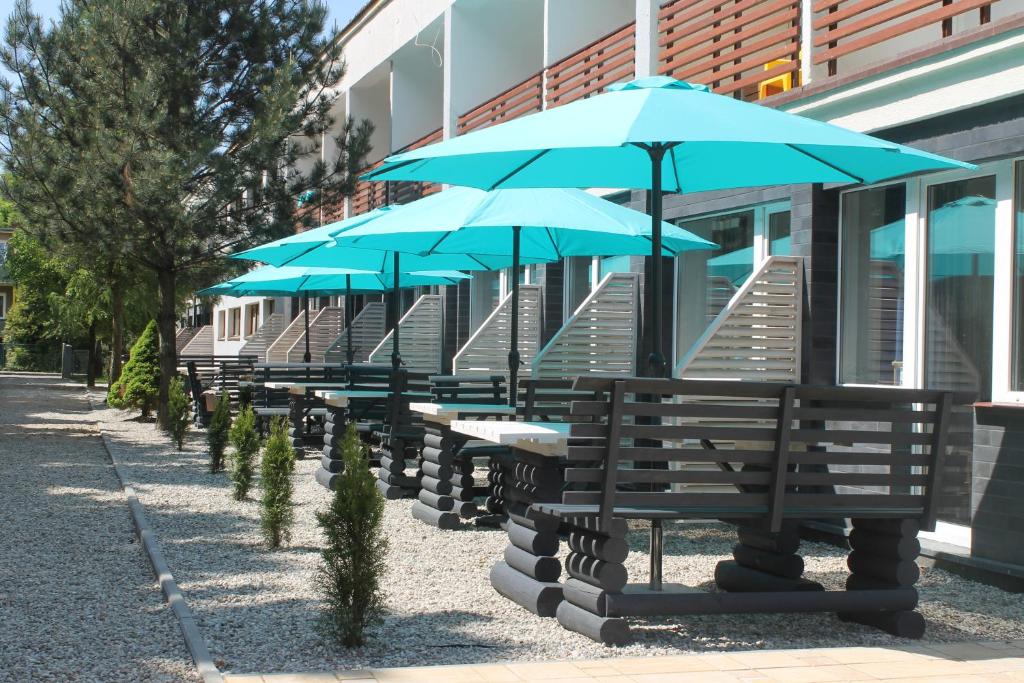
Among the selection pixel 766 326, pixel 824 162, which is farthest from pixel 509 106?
pixel 824 162

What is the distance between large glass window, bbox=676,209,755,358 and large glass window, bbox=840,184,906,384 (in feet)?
4.56

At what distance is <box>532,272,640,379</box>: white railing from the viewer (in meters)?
10.9

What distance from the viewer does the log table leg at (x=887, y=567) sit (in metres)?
5.87

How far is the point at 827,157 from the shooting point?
6605mm

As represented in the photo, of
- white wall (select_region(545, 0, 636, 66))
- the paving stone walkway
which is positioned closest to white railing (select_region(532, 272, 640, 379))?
white wall (select_region(545, 0, 636, 66))

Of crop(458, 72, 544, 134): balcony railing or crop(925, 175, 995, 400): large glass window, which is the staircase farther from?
crop(925, 175, 995, 400): large glass window

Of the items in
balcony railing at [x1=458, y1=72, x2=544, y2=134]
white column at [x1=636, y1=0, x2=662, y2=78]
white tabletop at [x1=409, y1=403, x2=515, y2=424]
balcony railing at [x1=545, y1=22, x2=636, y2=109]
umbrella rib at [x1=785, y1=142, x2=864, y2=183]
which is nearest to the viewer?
umbrella rib at [x1=785, y1=142, x2=864, y2=183]

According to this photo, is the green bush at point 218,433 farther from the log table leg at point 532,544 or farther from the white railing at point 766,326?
the log table leg at point 532,544

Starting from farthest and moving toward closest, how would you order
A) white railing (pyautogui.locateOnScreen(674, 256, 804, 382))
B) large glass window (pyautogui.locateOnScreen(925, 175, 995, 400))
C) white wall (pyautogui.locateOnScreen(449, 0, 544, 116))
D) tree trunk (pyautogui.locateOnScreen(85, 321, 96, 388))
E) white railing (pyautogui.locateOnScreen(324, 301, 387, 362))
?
tree trunk (pyautogui.locateOnScreen(85, 321, 96, 388)), white railing (pyautogui.locateOnScreen(324, 301, 387, 362)), white wall (pyautogui.locateOnScreen(449, 0, 544, 116)), white railing (pyautogui.locateOnScreen(674, 256, 804, 382)), large glass window (pyautogui.locateOnScreen(925, 175, 995, 400))

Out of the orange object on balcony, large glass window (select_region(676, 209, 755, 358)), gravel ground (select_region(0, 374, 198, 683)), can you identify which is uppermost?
the orange object on balcony

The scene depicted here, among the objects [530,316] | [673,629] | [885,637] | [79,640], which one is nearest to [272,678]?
[79,640]

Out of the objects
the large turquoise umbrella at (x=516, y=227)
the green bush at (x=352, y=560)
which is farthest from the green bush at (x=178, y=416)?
the green bush at (x=352, y=560)

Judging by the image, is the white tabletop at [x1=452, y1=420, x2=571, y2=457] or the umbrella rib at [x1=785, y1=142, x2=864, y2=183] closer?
the white tabletop at [x1=452, y1=420, x2=571, y2=457]

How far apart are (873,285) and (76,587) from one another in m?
6.08
